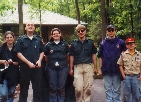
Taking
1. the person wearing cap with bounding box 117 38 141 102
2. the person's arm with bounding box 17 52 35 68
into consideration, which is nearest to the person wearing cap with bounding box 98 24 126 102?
the person wearing cap with bounding box 117 38 141 102

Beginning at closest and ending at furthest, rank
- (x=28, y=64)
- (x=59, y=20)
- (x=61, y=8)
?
(x=28, y=64)
(x=59, y=20)
(x=61, y=8)

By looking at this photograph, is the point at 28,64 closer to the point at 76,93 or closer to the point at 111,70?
the point at 76,93

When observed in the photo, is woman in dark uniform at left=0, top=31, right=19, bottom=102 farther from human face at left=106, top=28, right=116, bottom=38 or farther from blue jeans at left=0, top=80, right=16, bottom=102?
human face at left=106, top=28, right=116, bottom=38

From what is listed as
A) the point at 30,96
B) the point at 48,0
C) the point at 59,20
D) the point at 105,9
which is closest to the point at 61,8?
the point at 59,20

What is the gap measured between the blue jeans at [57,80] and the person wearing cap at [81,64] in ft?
0.83

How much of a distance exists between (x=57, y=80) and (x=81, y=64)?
0.73 m

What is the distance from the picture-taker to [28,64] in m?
6.00

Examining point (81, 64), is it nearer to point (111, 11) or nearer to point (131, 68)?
point (131, 68)

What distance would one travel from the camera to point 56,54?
6336mm

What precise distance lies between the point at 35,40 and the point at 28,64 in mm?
638

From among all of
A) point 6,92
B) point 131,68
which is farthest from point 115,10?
point 6,92

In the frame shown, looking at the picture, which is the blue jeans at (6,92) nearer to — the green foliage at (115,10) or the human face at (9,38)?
the human face at (9,38)

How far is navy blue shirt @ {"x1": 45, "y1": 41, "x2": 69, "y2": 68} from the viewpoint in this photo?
20.7 ft

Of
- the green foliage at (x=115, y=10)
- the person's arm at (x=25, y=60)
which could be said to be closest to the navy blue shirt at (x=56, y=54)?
the person's arm at (x=25, y=60)
